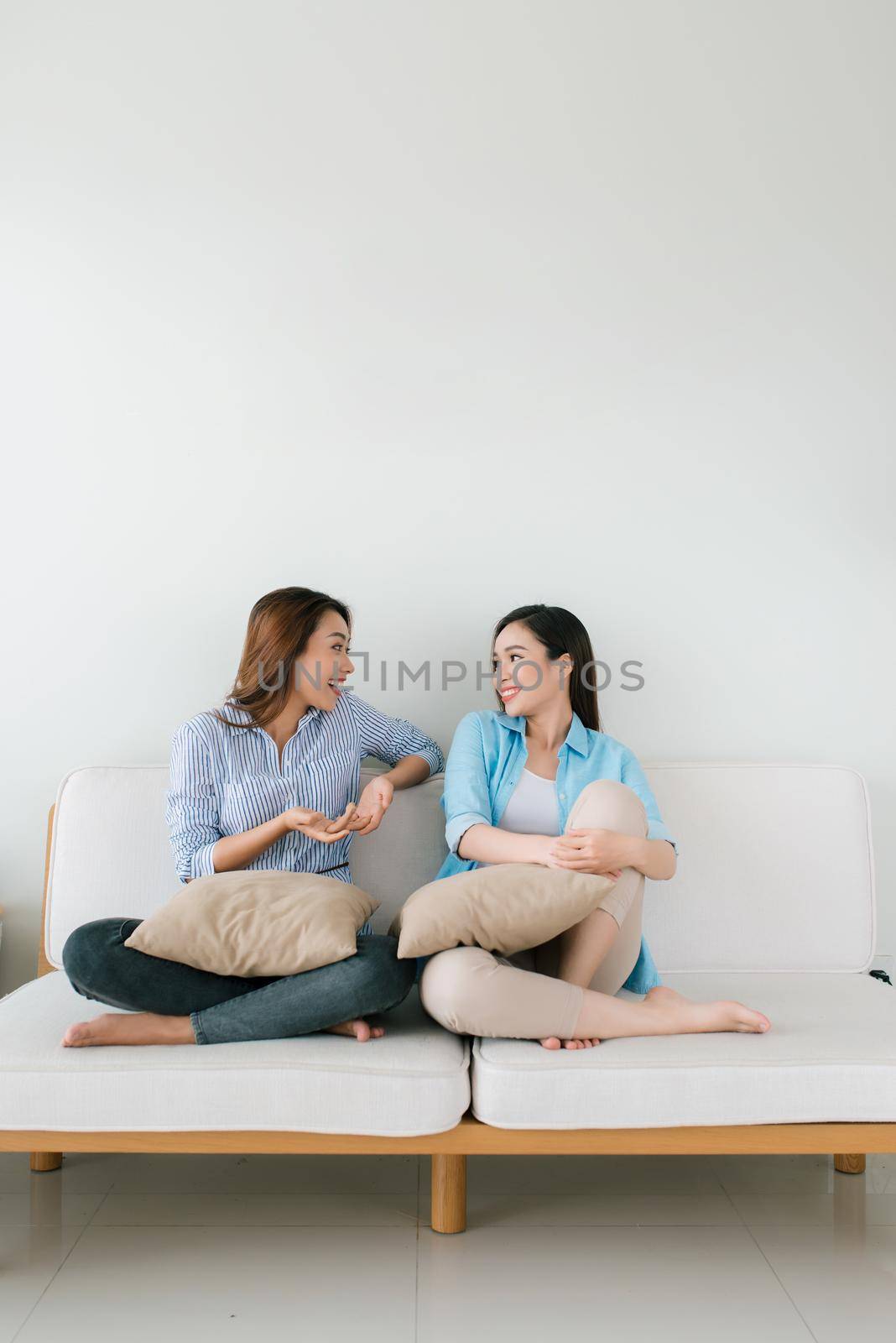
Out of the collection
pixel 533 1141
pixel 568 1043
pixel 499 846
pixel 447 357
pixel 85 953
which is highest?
pixel 447 357

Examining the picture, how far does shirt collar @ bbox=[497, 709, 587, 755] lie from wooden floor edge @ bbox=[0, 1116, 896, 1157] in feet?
2.69

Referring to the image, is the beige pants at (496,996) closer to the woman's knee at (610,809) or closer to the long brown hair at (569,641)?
the woman's knee at (610,809)

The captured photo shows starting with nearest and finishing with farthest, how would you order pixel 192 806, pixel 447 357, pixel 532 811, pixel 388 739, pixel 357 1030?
pixel 357 1030, pixel 192 806, pixel 532 811, pixel 388 739, pixel 447 357

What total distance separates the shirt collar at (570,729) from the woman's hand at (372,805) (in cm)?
29

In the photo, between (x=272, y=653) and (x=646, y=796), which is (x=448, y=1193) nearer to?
(x=646, y=796)

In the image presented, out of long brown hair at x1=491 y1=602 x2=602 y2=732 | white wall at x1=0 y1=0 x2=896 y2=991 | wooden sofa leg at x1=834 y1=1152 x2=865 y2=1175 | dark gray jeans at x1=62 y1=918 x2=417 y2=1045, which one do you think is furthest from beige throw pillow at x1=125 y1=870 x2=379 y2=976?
wooden sofa leg at x1=834 y1=1152 x2=865 y2=1175

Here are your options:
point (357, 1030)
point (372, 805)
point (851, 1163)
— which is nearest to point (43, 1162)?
point (357, 1030)

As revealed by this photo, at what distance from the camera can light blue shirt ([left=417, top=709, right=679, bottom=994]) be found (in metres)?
2.10

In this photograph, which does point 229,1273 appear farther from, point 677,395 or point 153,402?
point 677,395

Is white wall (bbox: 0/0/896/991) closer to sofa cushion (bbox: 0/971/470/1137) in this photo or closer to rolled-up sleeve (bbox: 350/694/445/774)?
rolled-up sleeve (bbox: 350/694/445/774)

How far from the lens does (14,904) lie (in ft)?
8.32

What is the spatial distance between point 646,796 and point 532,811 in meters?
0.24

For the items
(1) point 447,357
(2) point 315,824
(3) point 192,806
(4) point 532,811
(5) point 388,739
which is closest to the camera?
(2) point 315,824

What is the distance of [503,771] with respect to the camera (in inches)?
87.4
